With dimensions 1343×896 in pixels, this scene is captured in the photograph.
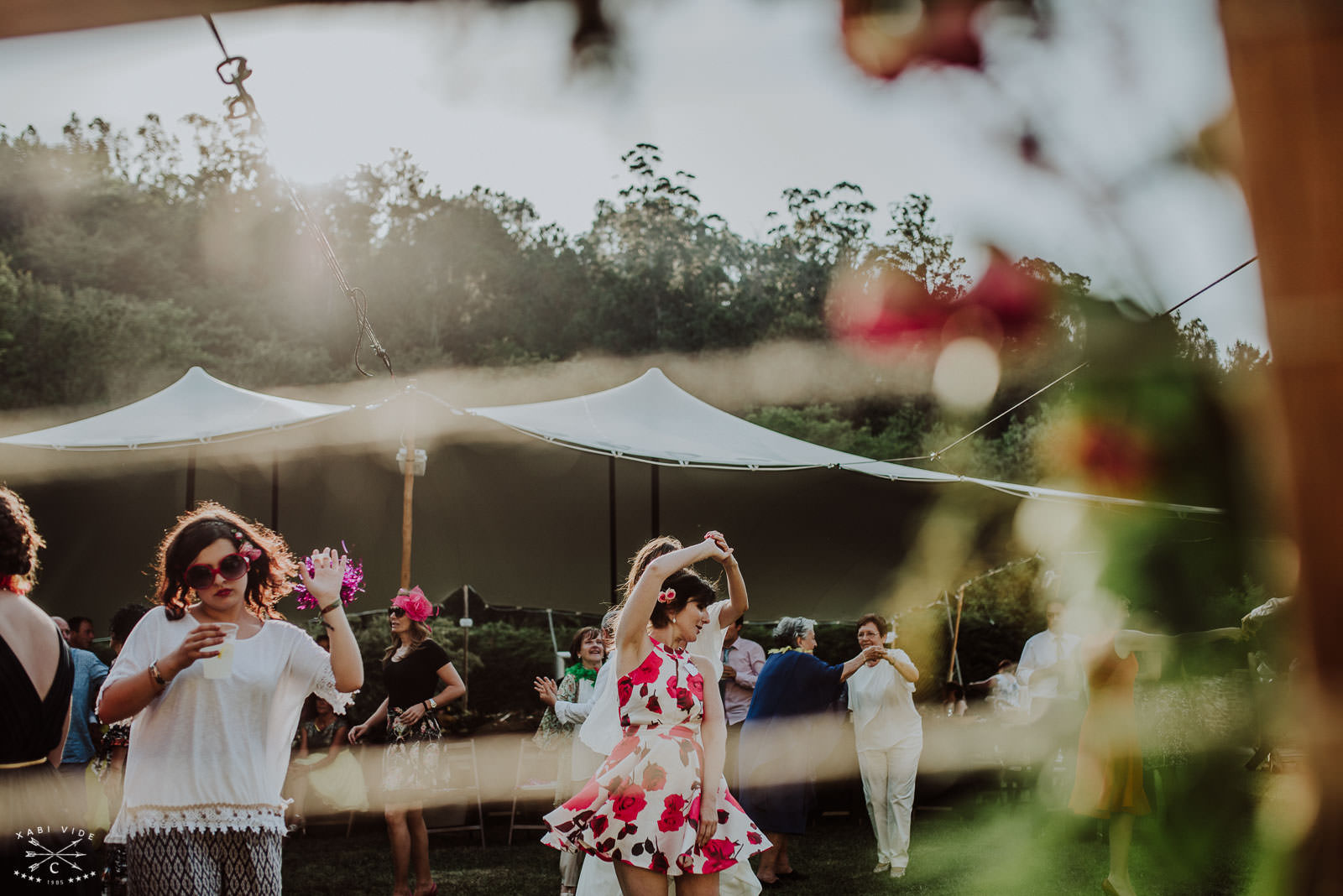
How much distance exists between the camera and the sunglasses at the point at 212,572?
2.41 metres

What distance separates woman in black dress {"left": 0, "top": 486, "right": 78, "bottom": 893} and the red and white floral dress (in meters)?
1.29

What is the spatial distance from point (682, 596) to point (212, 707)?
4.62 ft

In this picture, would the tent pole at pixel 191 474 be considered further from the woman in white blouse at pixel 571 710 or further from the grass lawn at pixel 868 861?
the woman in white blouse at pixel 571 710

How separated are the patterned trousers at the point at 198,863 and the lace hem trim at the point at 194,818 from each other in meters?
0.01

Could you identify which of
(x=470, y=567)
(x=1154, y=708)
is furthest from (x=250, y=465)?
(x=1154, y=708)

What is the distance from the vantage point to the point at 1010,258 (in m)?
1.52

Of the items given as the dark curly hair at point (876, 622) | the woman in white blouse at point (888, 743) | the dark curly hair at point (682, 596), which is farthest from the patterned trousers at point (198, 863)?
the dark curly hair at point (876, 622)

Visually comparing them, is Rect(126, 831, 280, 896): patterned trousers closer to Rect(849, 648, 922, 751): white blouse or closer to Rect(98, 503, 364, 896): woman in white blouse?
Rect(98, 503, 364, 896): woman in white blouse

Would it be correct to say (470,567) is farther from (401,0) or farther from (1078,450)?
(401,0)

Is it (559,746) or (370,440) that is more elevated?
(370,440)

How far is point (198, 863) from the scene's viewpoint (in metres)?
2.30

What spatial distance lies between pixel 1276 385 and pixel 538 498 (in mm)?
8571

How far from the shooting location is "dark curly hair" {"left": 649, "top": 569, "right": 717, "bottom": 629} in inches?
129

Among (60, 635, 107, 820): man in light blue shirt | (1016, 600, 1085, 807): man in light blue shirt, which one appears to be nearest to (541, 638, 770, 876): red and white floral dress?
(60, 635, 107, 820): man in light blue shirt
